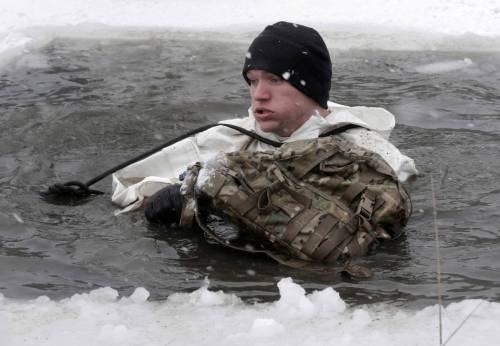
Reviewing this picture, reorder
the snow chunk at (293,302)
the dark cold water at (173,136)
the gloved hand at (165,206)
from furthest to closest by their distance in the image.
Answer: the gloved hand at (165,206) < the dark cold water at (173,136) < the snow chunk at (293,302)

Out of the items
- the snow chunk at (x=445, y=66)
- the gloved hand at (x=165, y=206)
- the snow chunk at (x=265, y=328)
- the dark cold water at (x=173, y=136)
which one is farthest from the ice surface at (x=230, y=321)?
the snow chunk at (x=445, y=66)

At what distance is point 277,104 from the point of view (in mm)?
3988

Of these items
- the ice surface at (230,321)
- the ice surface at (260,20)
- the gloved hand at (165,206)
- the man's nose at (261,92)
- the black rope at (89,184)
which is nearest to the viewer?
the ice surface at (230,321)

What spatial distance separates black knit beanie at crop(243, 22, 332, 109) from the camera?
4.00 m

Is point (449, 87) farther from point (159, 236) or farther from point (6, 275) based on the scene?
point (6, 275)

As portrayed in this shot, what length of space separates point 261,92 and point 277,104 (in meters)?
0.10

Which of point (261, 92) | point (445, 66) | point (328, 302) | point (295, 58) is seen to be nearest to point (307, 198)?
point (328, 302)

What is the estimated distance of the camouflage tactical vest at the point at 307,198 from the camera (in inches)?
132

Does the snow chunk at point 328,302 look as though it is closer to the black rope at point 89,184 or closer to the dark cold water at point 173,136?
the dark cold water at point 173,136

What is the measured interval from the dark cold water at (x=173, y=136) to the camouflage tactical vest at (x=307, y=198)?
0.42 feet

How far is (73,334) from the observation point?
274 cm

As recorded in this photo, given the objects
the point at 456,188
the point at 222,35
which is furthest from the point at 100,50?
the point at 456,188

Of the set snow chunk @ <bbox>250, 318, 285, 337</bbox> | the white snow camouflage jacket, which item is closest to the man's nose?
the white snow camouflage jacket

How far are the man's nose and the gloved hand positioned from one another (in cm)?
65
